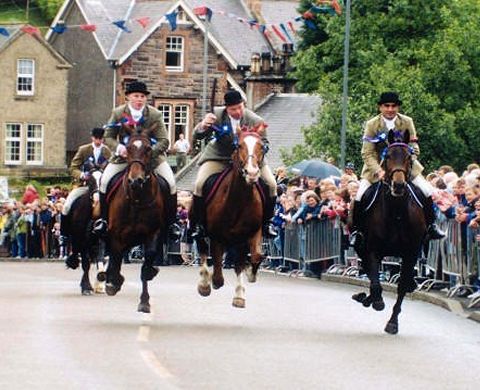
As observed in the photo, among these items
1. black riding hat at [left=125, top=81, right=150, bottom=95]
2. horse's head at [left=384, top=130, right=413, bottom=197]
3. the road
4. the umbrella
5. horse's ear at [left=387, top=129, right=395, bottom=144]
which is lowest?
the road

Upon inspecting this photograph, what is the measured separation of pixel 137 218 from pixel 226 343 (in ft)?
14.0

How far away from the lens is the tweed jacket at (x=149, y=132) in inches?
865

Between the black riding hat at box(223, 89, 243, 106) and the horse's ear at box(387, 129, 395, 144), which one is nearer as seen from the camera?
the horse's ear at box(387, 129, 395, 144)

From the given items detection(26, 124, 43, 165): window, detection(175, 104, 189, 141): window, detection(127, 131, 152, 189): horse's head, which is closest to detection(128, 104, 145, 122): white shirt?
detection(127, 131, 152, 189): horse's head

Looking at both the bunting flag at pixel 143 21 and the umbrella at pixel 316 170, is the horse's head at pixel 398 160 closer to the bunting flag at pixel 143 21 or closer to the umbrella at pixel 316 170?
the umbrella at pixel 316 170

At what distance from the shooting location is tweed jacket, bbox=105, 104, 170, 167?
22.0 meters

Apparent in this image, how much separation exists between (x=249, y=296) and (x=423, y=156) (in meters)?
36.9

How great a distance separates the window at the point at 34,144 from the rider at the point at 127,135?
247 ft

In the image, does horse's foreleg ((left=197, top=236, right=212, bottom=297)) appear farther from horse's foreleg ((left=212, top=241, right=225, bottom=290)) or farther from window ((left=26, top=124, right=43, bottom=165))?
window ((left=26, top=124, right=43, bottom=165))

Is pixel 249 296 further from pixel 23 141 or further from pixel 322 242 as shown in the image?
pixel 23 141

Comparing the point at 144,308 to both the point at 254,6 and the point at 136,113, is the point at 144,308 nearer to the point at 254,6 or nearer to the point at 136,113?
the point at 136,113

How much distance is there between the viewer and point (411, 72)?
205 feet

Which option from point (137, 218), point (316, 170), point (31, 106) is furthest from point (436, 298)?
point (31, 106)

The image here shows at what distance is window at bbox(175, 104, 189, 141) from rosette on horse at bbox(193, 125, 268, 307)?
229 ft
